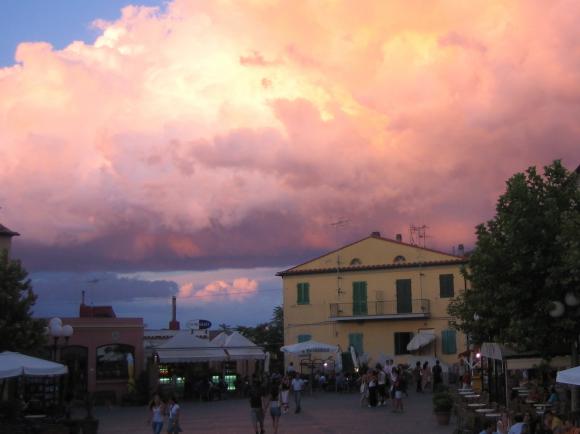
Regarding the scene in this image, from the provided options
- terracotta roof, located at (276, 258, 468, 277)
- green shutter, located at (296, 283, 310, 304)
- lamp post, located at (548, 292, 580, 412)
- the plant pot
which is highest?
terracotta roof, located at (276, 258, 468, 277)

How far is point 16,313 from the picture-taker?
22266mm

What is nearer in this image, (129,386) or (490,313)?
(490,313)

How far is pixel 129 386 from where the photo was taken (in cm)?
3244

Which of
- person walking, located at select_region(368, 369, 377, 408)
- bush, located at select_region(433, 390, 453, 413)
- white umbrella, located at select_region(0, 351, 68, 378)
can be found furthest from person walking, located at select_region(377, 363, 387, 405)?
white umbrella, located at select_region(0, 351, 68, 378)

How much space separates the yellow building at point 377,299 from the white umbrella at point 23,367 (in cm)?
2596

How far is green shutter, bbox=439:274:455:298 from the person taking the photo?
42.2 meters

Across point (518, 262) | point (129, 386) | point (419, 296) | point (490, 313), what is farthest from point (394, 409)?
point (419, 296)

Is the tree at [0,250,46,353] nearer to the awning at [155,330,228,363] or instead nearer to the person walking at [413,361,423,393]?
the awning at [155,330,228,363]

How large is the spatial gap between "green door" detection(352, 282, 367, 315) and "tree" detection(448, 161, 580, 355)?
25.3 m

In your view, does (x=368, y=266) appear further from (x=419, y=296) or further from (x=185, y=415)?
(x=185, y=415)

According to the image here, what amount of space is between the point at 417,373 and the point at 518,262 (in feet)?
65.9

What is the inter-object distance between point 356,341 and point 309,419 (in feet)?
66.9

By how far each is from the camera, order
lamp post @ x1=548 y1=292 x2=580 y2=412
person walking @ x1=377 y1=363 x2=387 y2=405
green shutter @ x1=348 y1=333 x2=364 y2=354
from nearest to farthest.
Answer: lamp post @ x1=548 y1=292 x2=580 y2=412
person walking @ x1=377 y1=363 x2=387 y2=405
green shutter @ x1=348 y1=333 x2=364 y2=354

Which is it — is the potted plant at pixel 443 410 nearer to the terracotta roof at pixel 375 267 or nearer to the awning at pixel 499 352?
the awning at pixel 499 352
